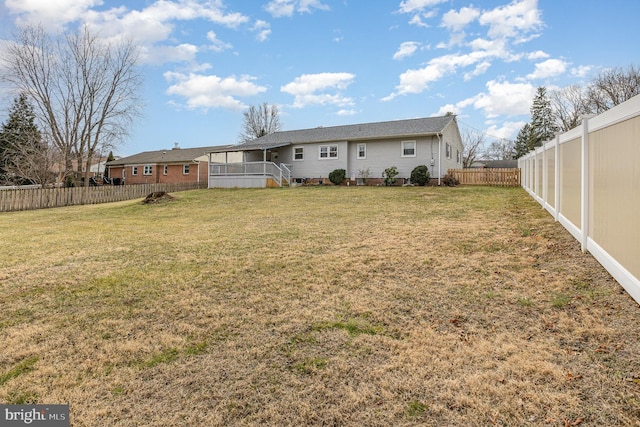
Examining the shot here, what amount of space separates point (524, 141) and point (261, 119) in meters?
41.6

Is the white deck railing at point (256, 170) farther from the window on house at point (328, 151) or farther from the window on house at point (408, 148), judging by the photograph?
the window on house at point (408, 148)

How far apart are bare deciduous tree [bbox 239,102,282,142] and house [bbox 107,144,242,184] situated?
44.8 ft

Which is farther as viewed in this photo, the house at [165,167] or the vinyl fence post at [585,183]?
the house at [165,167]

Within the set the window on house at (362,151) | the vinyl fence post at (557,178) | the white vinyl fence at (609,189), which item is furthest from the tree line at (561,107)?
the white vinyl fence at (609,189)

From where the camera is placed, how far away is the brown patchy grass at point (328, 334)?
232 centimetres

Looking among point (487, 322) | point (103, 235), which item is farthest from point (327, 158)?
point (487, 322)

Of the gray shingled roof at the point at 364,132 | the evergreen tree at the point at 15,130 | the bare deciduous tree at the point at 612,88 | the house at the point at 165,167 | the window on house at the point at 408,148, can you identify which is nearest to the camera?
the gray shingled roof at the point at 364,132

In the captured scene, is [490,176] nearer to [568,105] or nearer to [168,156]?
[568,105]

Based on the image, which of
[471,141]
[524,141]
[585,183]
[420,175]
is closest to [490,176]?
[420,175]

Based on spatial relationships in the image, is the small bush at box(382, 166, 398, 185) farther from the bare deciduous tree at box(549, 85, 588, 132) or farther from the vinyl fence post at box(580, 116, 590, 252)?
the bare deciduous tree at box(549, 85, 588, 132)

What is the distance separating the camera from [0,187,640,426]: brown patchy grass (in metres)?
2.32

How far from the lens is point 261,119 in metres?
52.1

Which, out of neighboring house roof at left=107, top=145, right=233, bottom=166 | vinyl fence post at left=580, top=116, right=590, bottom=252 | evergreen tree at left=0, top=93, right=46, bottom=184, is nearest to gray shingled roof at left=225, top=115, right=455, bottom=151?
neighboring house roof at left=107, top=145, right=233, bottom=166

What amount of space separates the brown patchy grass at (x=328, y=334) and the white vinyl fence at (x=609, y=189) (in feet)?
0.94
